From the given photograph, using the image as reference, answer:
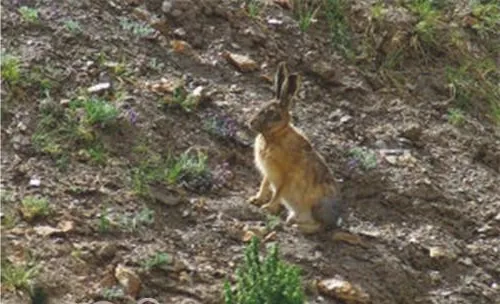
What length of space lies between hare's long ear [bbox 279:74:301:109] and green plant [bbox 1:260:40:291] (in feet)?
6.74

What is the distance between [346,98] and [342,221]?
5.08 ft

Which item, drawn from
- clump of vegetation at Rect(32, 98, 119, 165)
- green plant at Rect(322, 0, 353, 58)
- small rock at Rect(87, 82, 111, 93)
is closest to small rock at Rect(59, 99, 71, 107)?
clump of vegetation at Rect(32, 98, 119, 165)

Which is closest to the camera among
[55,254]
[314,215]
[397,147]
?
[55,254]

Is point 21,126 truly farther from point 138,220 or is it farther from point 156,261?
point 156,261

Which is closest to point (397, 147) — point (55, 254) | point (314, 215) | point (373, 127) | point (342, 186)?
point (373, 127)

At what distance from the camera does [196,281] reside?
19.8 feet

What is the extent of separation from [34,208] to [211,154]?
4.99ft

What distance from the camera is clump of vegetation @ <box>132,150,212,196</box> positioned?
6.71m

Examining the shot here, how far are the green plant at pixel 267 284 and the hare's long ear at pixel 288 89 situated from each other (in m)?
1.71

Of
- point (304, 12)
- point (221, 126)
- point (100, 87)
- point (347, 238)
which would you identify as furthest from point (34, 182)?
point (304, 12)

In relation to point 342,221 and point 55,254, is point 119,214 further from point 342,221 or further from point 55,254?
point 342,221

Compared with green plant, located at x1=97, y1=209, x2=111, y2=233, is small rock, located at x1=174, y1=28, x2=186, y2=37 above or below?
above

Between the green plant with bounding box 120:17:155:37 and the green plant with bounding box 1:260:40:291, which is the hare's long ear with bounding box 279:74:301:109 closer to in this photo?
the green plant with bounding box 120:17:155:37

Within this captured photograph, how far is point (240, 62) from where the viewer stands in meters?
8.10
